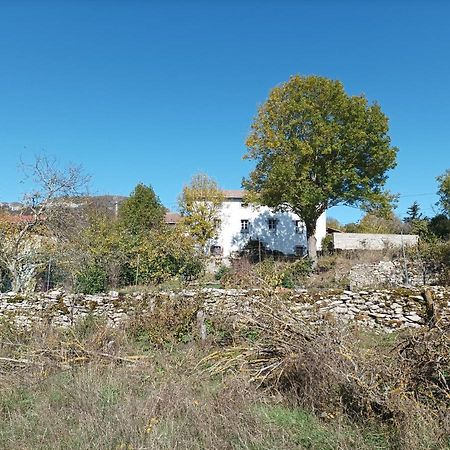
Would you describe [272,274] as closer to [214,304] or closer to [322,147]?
[214,304]

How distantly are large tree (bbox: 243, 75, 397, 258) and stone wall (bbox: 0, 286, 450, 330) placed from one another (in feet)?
48.1

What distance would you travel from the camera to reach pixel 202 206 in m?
33.6

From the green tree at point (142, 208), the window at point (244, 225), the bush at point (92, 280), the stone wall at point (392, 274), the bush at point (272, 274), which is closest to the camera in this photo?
the bush at point (272, 274)

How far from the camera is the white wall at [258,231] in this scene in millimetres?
38031

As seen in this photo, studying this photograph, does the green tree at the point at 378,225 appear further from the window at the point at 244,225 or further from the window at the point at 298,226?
the window at the point at 244,225

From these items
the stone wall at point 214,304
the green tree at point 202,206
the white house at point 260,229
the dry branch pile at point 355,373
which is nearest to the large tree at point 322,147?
the green tree at point 202,206

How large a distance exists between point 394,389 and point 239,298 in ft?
12.4

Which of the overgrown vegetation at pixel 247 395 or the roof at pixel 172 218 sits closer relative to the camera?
the overgrown vegetation at pixel 247 395

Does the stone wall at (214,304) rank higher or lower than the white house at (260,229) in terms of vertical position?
lower

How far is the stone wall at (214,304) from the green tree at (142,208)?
19625mm

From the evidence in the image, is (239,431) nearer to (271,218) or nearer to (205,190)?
(205,190)

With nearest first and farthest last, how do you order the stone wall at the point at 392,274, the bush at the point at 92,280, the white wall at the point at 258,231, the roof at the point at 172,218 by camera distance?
the bush at the point at 92,280, the stone wall at the point at 392,274, the white wall at the point at 258,231, the roof at the point at 172,218

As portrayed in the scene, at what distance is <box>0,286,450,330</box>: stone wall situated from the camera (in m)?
8.31

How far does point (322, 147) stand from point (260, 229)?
1617 centimetres
